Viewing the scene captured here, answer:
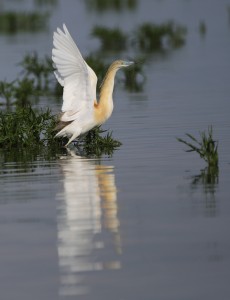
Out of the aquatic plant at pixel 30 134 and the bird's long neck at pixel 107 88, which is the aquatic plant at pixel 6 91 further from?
the bird's long neck at pixel 107 88

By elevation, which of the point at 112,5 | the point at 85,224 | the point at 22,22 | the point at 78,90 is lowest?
the point at 85,224

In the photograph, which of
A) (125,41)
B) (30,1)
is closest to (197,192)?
(125,41)

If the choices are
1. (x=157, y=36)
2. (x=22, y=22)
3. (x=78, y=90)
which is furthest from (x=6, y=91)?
(x=22, y=22)

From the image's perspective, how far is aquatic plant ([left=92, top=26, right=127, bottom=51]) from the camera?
34.5 metres

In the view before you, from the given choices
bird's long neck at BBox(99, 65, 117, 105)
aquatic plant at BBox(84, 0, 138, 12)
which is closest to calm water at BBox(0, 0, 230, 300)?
bird's long neck at BBox(99, 65, 117, 105)

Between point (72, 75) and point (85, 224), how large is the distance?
4.83 meters

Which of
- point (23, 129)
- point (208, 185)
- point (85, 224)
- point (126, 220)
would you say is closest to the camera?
point (85, 224)

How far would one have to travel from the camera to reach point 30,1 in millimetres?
62375

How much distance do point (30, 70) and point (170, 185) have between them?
1377 centimetres

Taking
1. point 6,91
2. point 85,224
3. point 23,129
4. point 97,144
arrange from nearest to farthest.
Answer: point 85,224 < point 97,144 < point 23,129 < point 6,91

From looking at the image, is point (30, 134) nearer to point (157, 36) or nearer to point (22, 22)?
point (157, 36)

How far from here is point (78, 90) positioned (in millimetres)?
14578

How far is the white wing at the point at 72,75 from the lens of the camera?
14188 mm

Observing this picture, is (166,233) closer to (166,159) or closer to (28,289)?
(28,289)
